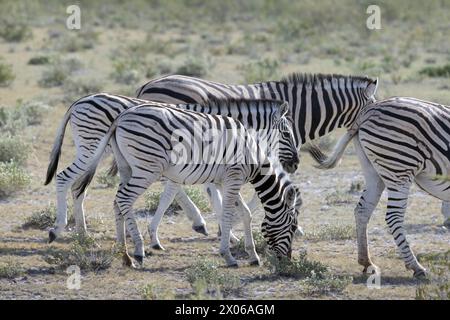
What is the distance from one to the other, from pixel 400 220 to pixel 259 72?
44.7ft

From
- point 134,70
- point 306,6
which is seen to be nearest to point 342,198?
point 134,70

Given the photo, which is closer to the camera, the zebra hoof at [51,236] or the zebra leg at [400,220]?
the zebra leg at [400,220]

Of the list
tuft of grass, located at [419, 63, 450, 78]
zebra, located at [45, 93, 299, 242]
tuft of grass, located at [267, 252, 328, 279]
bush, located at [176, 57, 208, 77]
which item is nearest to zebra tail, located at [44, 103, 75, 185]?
zebra, located at [45, 93, 299, 242]

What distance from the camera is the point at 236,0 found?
48.8 meters

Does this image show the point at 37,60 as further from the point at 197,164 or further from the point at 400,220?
the point at 400,220

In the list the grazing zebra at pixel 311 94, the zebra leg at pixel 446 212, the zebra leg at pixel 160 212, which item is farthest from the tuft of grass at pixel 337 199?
the zebra leg at pixel 160 212

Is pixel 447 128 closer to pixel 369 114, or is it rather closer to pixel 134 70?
pixel 369 114

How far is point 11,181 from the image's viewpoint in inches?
508

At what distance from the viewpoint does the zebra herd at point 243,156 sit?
9203mm

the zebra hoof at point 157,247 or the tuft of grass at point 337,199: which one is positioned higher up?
the tuft of grass at point 337,199

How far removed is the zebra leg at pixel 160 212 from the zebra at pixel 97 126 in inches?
0.6

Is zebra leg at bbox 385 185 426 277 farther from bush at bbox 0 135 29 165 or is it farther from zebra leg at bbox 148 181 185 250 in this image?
bush at bbox 0 135 29 165

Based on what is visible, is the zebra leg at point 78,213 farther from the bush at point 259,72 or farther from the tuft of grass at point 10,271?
the bush at point 259,72

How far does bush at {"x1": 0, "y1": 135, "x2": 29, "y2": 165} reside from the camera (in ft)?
47.8
